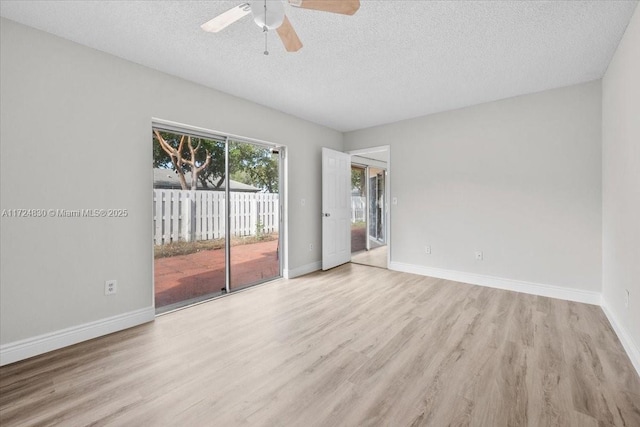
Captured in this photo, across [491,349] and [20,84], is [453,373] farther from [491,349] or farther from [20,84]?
[20,84]

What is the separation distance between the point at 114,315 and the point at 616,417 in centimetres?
361

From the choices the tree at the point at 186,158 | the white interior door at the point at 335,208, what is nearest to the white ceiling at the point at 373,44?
the tree at the point at 186,158

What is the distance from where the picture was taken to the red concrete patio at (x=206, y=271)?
3.51 meters

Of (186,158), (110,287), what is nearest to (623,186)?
(110,287)

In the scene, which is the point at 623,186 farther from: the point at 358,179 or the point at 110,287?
the point at 358,179

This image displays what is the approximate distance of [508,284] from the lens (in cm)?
354

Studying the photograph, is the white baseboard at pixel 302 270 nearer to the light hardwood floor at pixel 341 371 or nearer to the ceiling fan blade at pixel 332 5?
the light hardwood floor at pixel 341 371

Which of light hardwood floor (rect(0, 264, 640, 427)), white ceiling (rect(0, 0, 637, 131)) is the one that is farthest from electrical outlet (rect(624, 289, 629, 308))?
white ceiling (rect(0, 0, 637, 131))

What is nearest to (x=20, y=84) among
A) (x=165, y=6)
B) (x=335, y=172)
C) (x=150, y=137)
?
(x=150, y=137)

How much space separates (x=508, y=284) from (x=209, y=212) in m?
4.22

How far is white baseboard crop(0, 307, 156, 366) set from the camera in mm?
1976

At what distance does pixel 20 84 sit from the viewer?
200 cm

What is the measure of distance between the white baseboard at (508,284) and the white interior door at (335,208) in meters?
1.06

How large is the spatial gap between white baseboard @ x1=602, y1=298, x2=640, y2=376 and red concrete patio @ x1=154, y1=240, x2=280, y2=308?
12.1 ft
